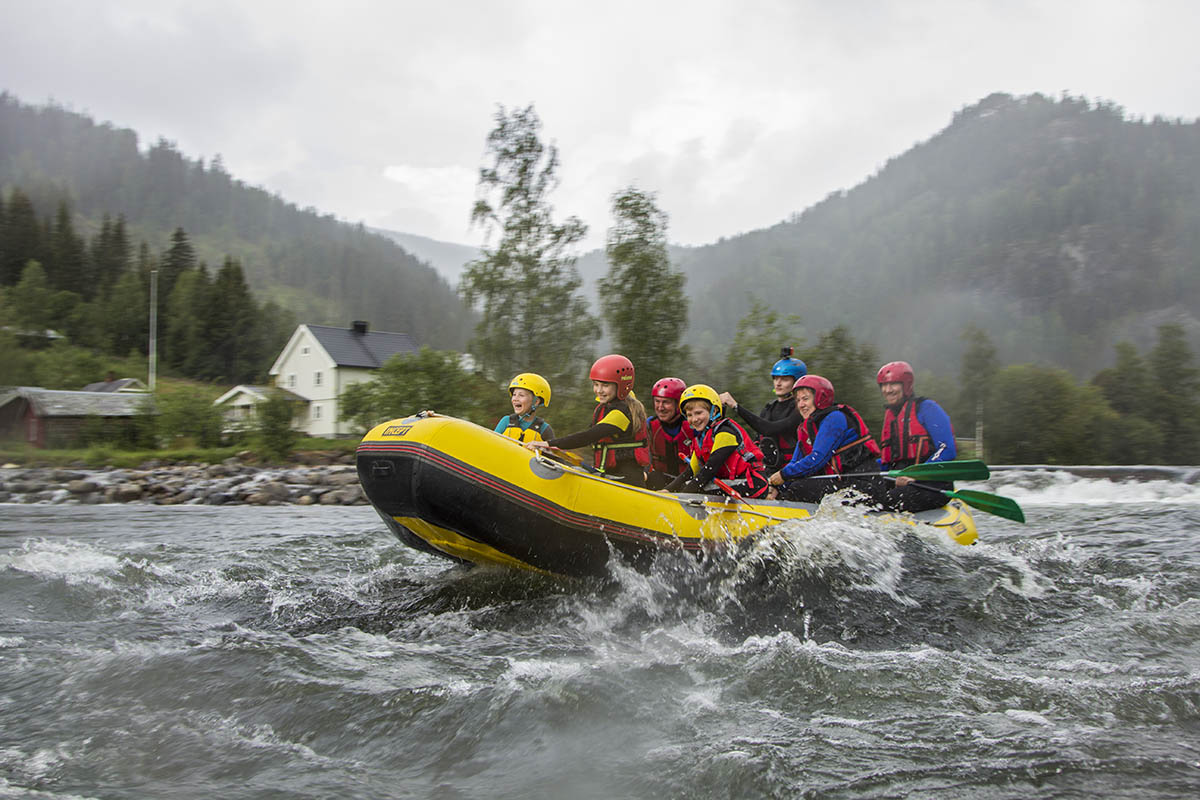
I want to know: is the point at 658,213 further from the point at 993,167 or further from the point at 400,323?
the point at 993,167

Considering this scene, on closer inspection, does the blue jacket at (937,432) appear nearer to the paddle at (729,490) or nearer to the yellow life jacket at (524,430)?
the paddle at (729,490)

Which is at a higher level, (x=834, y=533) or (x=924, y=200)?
(x=924, y=200)

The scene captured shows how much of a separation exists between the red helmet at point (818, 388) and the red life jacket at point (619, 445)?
4.42 ft

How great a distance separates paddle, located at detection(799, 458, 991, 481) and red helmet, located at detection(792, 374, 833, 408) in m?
0.62

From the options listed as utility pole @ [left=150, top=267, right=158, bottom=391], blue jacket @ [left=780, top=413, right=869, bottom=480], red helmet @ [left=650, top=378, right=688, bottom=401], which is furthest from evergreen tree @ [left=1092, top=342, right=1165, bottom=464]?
utility pole @ [left=150, top=267, right=158, bottom=391]

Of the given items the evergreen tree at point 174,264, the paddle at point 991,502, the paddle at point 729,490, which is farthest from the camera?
the evergreen tree at point 174,264

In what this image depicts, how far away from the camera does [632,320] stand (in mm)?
23344

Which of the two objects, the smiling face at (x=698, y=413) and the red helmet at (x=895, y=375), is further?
the red helmet at (x=895, y=375)

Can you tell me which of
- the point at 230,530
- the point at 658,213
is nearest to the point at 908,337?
the point at 658,213

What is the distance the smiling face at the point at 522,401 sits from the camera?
6793 mm

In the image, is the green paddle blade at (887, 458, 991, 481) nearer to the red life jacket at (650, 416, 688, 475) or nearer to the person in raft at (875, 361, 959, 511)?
the person in raft at (875, 361, 959, 511)

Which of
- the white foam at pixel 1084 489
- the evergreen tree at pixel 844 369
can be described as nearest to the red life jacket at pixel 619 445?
the white foam at pixel 1084 489

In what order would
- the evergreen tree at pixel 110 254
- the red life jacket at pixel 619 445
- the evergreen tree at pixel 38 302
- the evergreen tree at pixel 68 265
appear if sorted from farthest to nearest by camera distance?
the evergreen tree at pixel 110 254 < the evergreen tree at pixel 68 265 < the evergreen tree at pixel 38 302 < the red life jacket at pixel 619 445

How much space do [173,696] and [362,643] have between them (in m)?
1.22
